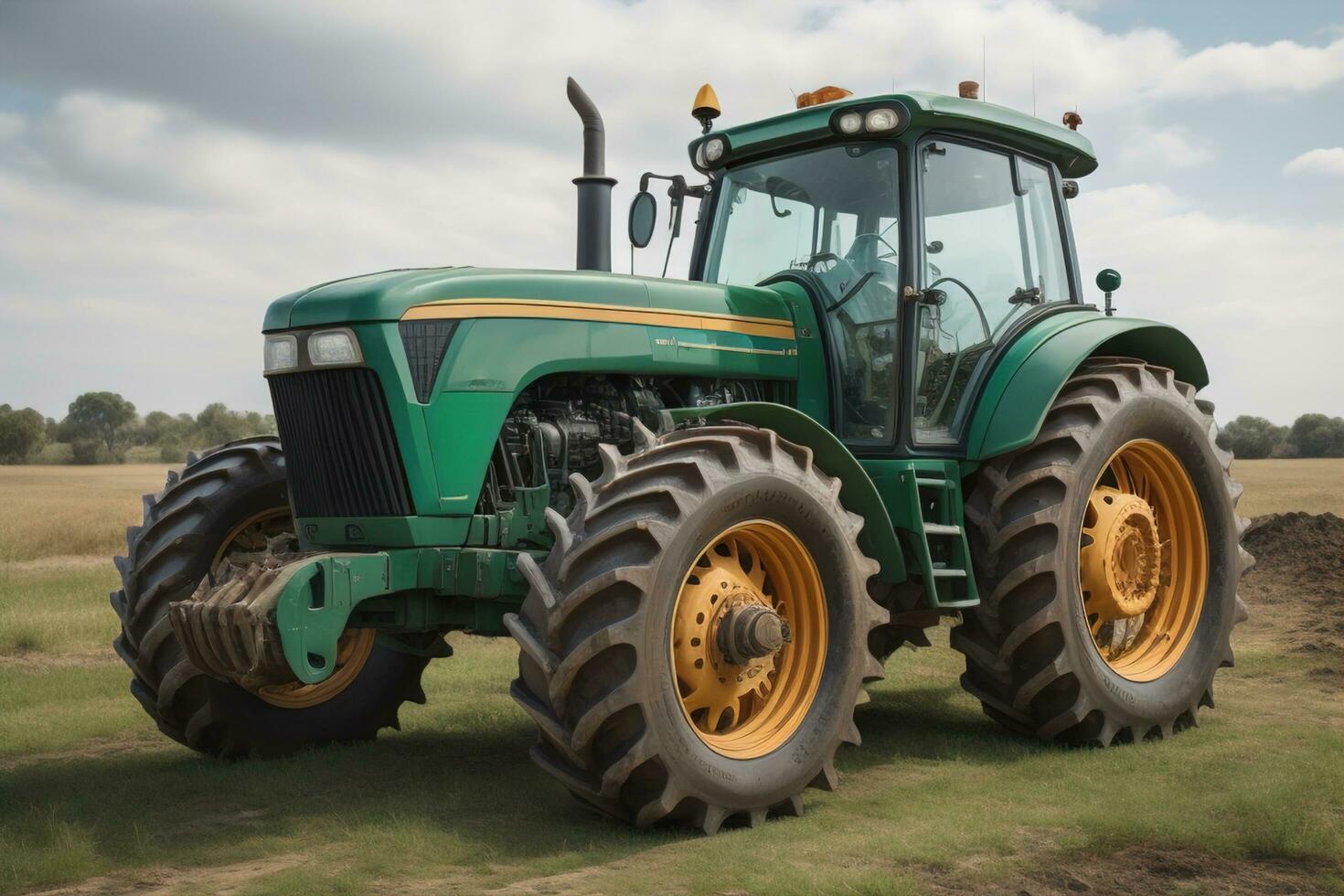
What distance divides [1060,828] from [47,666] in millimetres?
6573

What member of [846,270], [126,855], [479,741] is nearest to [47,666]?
[479,741]

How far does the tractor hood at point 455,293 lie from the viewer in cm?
497

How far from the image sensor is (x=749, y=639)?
4656 mm

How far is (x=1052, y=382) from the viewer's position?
19.7ft

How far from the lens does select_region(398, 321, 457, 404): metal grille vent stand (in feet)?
16.3

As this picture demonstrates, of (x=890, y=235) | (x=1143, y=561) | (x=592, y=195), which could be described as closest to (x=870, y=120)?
(x=890, y=235)

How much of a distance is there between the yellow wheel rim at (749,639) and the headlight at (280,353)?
186 centimetres

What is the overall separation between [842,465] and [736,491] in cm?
82

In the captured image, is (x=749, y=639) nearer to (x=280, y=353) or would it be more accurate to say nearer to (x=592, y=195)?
(x=280, y=353)

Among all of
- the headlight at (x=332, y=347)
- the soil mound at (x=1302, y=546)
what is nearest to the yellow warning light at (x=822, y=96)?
the headlight at (x=332, y=347)

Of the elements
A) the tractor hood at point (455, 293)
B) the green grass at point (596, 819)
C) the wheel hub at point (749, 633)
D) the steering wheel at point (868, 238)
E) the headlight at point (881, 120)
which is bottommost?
the green grass at point (596, 819)

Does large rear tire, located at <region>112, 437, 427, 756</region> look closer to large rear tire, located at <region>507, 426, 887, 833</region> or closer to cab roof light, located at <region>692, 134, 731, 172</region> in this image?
large rear tire, located at <region>507, 426, 887, 833</region>

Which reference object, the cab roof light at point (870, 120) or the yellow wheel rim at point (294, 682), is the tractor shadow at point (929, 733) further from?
the cab roof light at point (870, 120)

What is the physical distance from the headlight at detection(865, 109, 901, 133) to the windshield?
16 cm
